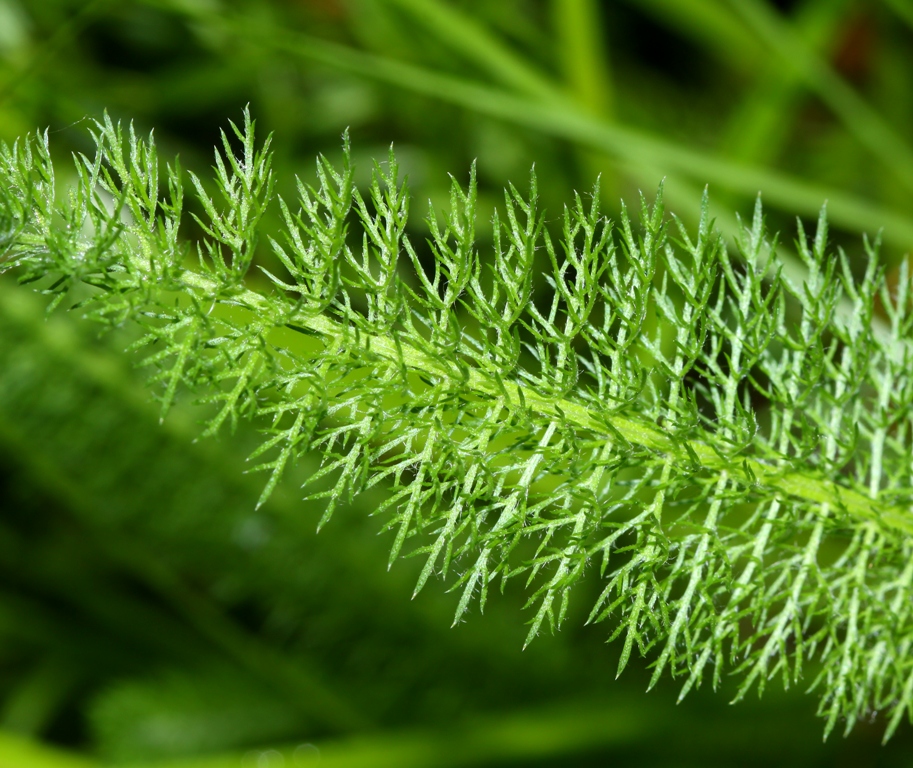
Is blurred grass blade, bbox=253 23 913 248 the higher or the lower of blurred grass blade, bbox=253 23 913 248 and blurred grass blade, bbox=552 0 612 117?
the lower

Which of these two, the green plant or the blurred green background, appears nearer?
the green plant

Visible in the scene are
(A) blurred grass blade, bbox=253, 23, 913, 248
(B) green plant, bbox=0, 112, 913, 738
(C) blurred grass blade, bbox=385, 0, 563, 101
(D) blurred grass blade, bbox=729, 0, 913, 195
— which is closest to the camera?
(B) green plant, bbox=0, 112, 913, 738

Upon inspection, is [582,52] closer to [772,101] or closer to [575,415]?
[772,101]

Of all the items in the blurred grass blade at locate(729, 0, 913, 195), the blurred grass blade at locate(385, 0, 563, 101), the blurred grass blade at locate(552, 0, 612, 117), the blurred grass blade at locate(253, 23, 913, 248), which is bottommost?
the blurred grass blade at locate(253, 23, 913, 248)

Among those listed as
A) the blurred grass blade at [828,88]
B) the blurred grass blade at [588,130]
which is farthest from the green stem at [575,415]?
the blurred grass blade at [828,88]

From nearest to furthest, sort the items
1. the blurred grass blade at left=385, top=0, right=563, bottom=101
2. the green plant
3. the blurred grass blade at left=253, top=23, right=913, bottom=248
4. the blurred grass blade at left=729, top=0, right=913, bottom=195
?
the green plant
the blurred grass blade at left=253, top=23, right=913, bottom=248
the blurred grass blade at left=385, top=0, right=563, bottom=101
the blurred grass blade at left=729, top=0, right=913, bottom=195

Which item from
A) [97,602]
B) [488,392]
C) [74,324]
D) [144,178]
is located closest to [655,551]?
[488,392]

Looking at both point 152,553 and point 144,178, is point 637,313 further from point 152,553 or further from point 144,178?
point 152,553

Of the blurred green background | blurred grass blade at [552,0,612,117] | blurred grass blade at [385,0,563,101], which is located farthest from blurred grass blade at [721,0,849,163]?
blurred grass blade at [385,0,563,101]

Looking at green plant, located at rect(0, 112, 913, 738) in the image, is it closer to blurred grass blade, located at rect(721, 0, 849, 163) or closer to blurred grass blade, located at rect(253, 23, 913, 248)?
blurred grass blade, located at rect(253, 23, 913, 248)

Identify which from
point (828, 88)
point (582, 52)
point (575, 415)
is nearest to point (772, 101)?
point (828, 88)
